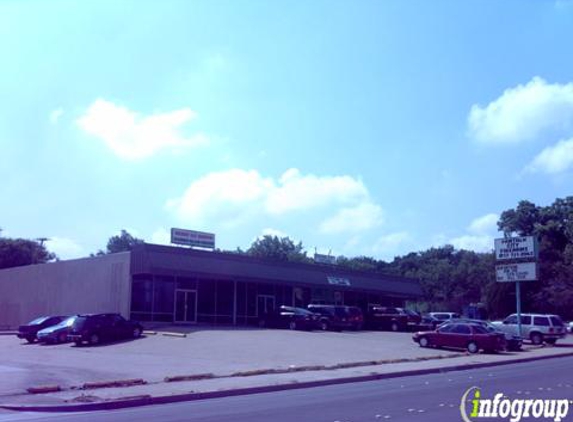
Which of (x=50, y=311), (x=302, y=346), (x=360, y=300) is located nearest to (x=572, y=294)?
(x=360, y=300)

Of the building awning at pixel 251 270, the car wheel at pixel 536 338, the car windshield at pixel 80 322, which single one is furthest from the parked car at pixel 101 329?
the car wheel at pixel 536 338

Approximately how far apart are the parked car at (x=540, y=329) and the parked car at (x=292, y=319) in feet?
38.5

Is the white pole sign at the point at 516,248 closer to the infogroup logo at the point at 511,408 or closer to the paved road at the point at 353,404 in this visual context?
the paved road at the point at 353,404

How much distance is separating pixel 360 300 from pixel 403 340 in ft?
65.1

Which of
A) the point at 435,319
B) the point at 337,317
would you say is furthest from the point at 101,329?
→ the point at 435,319

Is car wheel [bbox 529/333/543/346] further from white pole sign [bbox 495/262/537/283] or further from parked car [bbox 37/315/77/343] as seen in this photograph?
parked car [bbox 37/315/77/343]

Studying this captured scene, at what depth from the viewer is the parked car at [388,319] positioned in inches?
1982

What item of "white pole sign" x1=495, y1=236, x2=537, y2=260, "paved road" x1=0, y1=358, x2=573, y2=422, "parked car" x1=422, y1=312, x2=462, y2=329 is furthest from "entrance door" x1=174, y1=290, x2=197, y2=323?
"paved road" x1=0, y1=358, x2=573, y2=422

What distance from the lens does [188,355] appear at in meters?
29.4

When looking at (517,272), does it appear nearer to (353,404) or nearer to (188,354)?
(188,354)

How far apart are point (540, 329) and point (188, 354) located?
2320 cm

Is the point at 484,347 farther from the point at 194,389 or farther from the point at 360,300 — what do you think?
the point at 360,300

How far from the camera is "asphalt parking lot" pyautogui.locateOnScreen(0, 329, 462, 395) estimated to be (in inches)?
874

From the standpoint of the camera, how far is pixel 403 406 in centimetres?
1434
